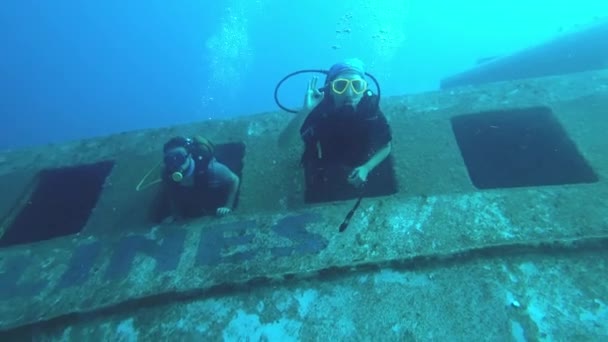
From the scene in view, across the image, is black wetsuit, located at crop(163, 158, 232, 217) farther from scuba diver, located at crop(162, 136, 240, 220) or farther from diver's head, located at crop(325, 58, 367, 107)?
diver's head, located at crop(325, 58, 367, 107)

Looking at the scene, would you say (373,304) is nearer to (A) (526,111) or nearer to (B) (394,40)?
(A) (526,111)

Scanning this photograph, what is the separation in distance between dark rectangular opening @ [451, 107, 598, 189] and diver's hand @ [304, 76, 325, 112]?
1470 mm

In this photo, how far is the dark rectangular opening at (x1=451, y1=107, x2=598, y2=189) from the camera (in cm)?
392

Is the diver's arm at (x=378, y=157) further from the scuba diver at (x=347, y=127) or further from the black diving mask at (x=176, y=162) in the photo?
the black diving mask at (x=176, y=162)

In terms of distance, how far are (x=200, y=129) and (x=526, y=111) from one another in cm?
369

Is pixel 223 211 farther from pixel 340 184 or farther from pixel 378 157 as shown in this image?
pixel 378 157

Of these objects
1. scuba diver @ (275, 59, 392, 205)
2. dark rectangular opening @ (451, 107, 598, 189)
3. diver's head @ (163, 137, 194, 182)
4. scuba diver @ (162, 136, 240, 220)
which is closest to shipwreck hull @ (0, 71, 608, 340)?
dark rectangular opening @ (451, 107, 598, 189)

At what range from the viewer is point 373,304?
7.98 ft

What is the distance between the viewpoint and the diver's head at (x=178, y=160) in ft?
11.5

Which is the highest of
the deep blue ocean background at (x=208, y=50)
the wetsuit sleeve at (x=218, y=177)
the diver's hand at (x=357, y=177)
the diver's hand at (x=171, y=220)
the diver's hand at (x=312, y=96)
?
the diver's hand at (x=312, y=96)

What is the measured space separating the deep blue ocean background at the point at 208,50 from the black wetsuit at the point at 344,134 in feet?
106

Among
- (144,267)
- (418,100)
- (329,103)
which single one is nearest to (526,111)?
(418,100)

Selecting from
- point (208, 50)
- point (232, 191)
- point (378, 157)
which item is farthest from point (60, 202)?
point (208, 50)

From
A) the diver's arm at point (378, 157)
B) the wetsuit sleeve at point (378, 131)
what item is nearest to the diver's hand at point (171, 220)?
the diver's arm at point (378, 157)
